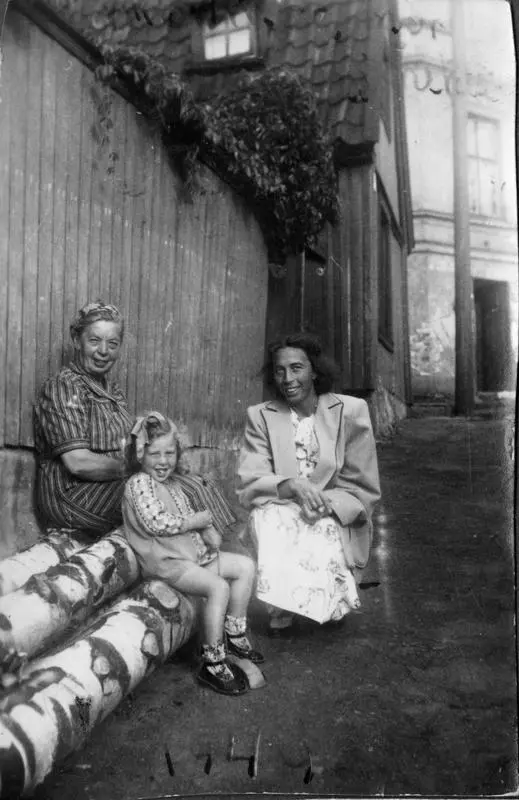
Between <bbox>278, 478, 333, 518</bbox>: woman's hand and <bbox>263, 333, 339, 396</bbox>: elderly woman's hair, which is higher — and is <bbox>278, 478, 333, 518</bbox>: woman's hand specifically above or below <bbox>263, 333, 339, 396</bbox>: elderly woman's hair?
below

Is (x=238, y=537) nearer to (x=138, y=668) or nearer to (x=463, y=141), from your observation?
(x=138, y=668)

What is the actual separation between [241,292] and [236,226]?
1.12 feet

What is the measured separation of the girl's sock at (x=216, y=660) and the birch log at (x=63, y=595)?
1.34 feet

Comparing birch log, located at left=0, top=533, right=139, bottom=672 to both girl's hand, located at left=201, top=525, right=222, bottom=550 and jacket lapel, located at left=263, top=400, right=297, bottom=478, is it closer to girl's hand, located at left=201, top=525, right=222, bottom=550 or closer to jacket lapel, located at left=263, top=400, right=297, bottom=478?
girl's hand, located at left=201, top=525, right=222, bottom=550

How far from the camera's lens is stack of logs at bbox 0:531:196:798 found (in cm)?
173

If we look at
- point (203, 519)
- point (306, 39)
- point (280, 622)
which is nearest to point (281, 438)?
point (203, 519)

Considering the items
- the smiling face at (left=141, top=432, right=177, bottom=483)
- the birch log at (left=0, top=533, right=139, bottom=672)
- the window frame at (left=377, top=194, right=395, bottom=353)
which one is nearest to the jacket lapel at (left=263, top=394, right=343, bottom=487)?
the window frame at (left=377, top=194, right=395, bottom=353)

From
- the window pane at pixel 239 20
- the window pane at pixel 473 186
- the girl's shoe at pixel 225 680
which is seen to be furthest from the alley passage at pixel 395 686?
the window pane at pixel 239 20

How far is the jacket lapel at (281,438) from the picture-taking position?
267cm

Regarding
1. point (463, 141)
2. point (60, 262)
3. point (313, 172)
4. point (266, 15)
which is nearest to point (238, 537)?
point (60, 262)

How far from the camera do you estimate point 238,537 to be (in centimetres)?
274

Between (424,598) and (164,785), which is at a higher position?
(424,598)

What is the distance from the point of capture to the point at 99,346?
102 inches

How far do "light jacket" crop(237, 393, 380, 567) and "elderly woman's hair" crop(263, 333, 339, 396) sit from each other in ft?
0.24
